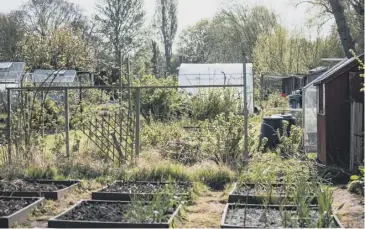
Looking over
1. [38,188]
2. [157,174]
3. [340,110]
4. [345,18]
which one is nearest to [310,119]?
[340,110]

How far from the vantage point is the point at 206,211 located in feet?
20.3

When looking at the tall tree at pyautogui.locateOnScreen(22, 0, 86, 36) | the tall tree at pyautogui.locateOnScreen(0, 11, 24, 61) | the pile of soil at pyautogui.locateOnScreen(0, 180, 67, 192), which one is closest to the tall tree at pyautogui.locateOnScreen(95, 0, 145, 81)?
the tall tree at pyautogui.locateOnScreen(22, 0, 86, 36)

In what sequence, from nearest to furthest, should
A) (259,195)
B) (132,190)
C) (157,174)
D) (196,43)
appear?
(259,195) → (132,190) → (157,174) → (196,43)

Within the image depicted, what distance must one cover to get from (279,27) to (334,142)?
2622cm

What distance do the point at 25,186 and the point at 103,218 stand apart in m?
2.34

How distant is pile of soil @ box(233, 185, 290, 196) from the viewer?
19.8 feet

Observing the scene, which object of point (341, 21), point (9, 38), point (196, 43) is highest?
point (196, 43)

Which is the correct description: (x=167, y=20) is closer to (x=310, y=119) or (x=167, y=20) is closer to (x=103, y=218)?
(x=310, y=119)

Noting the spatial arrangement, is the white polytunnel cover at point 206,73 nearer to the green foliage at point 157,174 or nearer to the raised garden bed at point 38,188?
the green foliage at point 157,174

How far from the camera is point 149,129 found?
11.0m

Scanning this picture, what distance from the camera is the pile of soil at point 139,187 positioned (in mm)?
6781

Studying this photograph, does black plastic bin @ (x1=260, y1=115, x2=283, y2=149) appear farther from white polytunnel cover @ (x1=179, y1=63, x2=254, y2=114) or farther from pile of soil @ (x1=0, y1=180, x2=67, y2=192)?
white polytunnel cover @ (x1=179, y1=63, x2=254, y2=114)

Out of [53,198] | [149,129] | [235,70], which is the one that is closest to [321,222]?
[53,198]

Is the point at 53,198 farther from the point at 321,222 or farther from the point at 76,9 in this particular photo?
the point at 76,9
